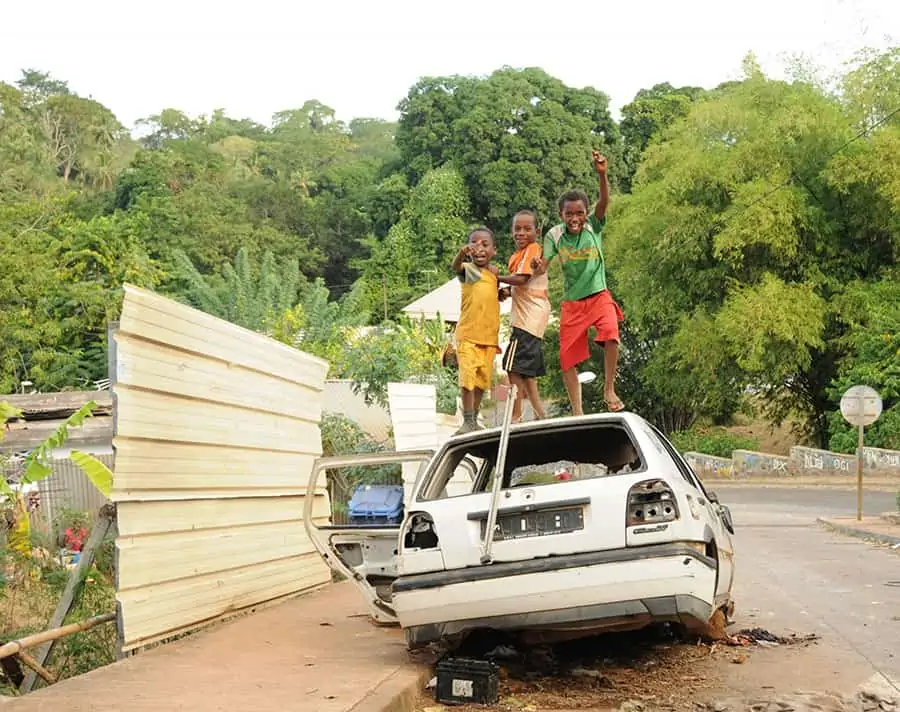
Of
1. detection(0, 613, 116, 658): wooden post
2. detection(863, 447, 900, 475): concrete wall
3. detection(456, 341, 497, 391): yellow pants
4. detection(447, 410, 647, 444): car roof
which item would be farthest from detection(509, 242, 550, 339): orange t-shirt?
detection(863, 447, 900, 475): concrete wall

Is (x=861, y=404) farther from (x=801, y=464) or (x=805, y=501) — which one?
(x=801, y=464)

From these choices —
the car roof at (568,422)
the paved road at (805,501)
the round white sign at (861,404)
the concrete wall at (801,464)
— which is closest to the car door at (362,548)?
the car roof at (568,422)

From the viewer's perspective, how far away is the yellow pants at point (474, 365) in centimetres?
995

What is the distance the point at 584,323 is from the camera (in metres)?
9.98

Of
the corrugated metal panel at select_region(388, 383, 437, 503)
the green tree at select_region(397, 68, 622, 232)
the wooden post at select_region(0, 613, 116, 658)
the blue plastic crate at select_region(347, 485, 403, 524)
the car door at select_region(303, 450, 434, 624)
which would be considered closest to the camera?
the wooden post at select_region(0, 613, 116, 658)

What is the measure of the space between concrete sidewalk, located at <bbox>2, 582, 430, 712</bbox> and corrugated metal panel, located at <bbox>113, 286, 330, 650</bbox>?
1.01 ft

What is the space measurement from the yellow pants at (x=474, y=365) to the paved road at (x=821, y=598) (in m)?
2.78

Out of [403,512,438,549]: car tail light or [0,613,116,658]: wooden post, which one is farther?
[403,512,438,549]: car tail light

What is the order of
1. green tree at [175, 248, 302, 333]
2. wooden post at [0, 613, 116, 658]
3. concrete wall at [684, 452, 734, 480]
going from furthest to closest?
concrete wall at [684, 452, 734, 480] → green tree at [175, 248, 302, 333] → wooden post at [0, 613, 116, 658]

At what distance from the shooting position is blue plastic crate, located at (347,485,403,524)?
15.3 meters

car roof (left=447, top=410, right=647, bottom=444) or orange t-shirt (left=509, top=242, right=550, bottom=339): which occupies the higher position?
orange t-shirt (left=509, top=242, right=550, bottom=339)

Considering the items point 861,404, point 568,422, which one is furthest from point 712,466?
point 568,422

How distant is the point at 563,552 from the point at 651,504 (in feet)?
1.83

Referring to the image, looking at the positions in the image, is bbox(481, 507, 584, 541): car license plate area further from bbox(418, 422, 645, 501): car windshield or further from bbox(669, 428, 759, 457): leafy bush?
bbox(669, 428, 759, 457): leafy bush
